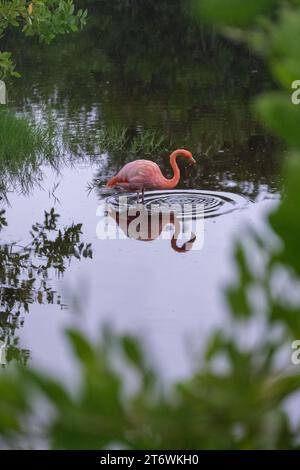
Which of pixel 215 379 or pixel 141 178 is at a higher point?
pixel 141 178

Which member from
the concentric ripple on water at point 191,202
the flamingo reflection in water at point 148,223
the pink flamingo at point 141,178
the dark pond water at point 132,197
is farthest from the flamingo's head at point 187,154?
the flamingo reflection in water at point 148,223

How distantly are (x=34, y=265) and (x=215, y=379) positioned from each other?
5.83 m

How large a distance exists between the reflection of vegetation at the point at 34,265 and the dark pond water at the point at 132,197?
0.01 m

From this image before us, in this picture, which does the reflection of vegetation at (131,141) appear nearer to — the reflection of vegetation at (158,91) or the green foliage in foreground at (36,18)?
the reflection of vegetation at (158,91)

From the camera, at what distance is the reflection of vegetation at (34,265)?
5.58m

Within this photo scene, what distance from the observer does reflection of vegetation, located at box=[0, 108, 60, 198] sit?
822 cm

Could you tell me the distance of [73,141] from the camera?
938 cm

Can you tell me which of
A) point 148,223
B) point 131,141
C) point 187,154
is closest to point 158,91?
point 131,141

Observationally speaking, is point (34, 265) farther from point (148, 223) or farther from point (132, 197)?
point (132, 197)

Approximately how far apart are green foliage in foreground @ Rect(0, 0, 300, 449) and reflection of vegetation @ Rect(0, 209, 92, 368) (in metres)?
4.60

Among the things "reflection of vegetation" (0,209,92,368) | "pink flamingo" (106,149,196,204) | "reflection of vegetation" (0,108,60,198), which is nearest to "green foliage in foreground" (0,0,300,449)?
"reflection of vegetation" (0,209,92,368)

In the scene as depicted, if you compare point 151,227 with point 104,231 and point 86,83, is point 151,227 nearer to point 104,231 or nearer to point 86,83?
point 104,231

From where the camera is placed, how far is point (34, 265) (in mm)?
6289
